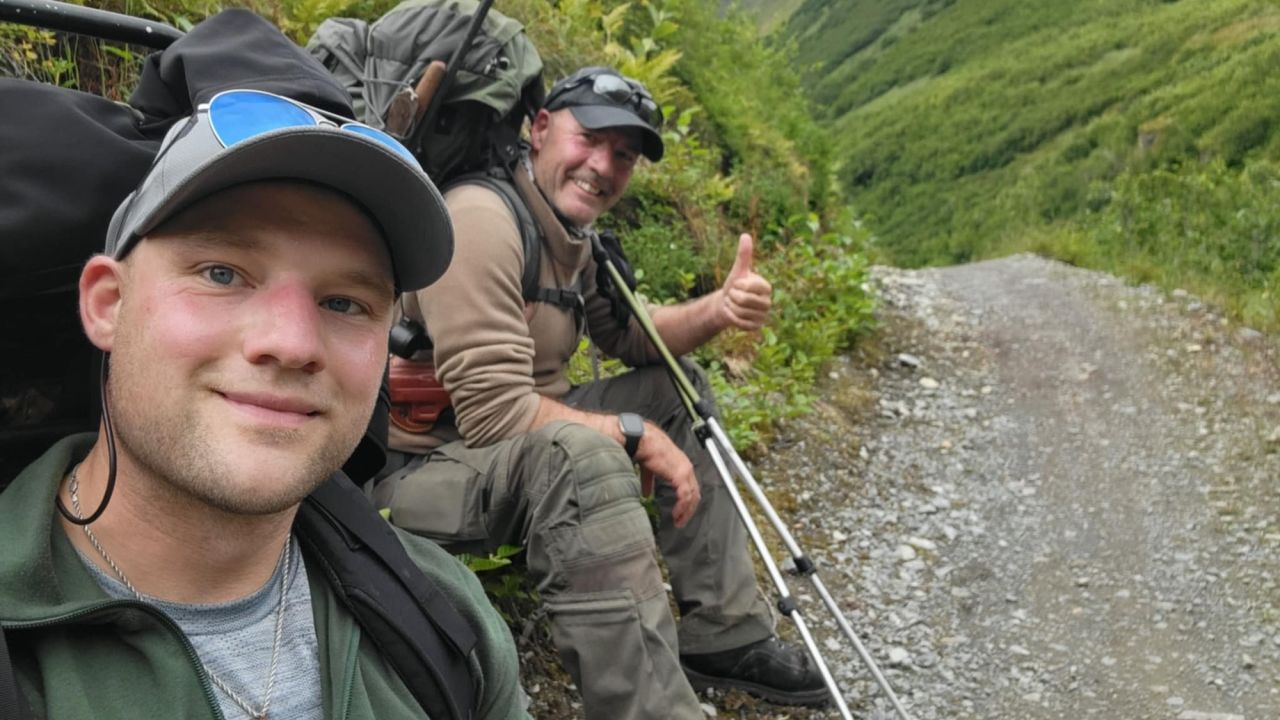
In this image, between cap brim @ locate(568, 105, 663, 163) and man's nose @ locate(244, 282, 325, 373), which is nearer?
man's nose @ locate(244, 282, 325, 373)

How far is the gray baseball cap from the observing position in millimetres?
1510

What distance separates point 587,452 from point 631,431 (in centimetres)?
43

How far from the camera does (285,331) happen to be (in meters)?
1.57

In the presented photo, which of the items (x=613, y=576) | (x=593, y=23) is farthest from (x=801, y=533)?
(x=593, y=23)

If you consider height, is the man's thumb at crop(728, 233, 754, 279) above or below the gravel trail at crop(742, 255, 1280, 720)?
above

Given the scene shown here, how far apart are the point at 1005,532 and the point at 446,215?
5.03 metres

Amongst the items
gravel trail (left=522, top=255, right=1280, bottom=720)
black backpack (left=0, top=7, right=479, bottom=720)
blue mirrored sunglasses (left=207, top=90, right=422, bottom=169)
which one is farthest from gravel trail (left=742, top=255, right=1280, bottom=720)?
blue mirrored sunglasses (left=207, top=90, right=422, bottom=169)

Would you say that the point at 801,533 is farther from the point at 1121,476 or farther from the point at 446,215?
the point at 446,215

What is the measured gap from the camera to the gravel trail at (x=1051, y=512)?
15.0 ft

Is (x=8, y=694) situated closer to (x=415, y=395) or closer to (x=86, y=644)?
(x=86, y=644)

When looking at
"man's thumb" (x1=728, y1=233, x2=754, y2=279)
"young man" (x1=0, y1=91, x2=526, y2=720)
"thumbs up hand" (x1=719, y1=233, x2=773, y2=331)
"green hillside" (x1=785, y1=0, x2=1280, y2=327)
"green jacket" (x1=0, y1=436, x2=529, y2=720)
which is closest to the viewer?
"green jacket" (x1=0, y1=436, x2=529, y2=720)

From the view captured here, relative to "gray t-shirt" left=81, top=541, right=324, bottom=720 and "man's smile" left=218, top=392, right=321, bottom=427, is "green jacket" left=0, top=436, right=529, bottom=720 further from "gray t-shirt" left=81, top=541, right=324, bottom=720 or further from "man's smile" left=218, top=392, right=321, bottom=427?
"man's smile" left=218, top=392, right=321, bottom=427

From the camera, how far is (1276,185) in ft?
47.9

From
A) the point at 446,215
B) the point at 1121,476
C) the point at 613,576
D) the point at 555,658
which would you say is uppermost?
the point at 446,215
